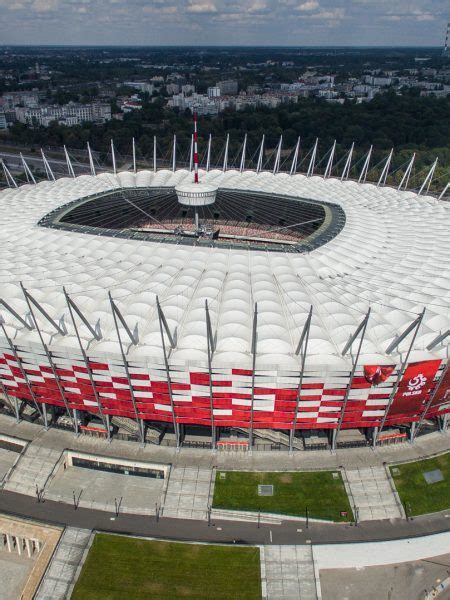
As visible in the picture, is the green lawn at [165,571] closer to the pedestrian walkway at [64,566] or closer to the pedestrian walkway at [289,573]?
the pedestrian walkway at [64,566]

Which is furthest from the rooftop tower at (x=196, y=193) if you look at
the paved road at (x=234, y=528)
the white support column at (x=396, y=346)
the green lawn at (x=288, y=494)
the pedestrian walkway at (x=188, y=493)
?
the paved road at (x=234, y=528)

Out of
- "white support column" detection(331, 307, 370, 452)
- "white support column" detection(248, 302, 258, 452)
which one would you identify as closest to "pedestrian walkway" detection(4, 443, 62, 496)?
"white support column" detection(248, 302, 258, 452)

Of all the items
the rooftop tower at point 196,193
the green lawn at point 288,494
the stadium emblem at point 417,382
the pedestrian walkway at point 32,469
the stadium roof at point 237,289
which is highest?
the rooftop tower at point 196,193

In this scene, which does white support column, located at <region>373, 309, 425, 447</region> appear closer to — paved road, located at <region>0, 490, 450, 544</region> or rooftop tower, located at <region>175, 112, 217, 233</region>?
paved road, located at <region>0, 490, 450, 544</region>

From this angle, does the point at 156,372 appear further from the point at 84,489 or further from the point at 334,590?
the point at 334,590

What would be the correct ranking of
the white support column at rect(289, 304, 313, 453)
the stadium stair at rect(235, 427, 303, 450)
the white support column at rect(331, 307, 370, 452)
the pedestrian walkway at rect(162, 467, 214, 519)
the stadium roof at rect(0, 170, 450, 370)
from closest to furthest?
1. the white support column at rect(289, 304, 313, 453)
2. the white support column at rect(331, 307, 370, 452)
3. the pedestrian walkway at rect(162, 467, 214, 519)
4. the stadium roof at rect(0, 170, 450, 370)
5. the stadium stair at rect(235, 427, 303, 450)

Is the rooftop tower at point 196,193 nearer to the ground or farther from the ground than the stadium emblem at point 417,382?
farther from the ground
